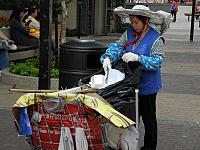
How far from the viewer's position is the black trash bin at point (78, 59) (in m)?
6.00

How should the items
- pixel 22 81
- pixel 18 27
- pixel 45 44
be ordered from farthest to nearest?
pixel 18 27, pixel 22 81, pixel 45 44

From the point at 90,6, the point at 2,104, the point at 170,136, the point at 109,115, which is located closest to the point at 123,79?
the point at 109,115

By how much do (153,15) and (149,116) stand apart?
1106mm

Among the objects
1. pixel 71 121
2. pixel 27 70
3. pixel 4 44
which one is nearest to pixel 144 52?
pixel 71 121

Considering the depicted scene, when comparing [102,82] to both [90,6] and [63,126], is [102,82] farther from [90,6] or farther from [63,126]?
[90,6]

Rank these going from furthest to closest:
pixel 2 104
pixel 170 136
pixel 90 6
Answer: pixel 90 6 < pixel 2 104 < pixel 170 136

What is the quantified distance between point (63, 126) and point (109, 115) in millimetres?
443

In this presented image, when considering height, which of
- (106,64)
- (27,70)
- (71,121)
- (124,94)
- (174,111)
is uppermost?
(106,64)

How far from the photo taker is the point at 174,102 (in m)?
8.73

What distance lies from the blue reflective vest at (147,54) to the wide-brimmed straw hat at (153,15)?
8cm

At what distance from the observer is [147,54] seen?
16.2ft

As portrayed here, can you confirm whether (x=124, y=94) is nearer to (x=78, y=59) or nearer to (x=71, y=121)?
(x=71, y=121)

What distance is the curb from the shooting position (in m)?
9.22

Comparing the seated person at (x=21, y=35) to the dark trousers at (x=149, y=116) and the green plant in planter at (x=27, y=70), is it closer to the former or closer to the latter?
the green plant in planter at (x=27, y=70)
